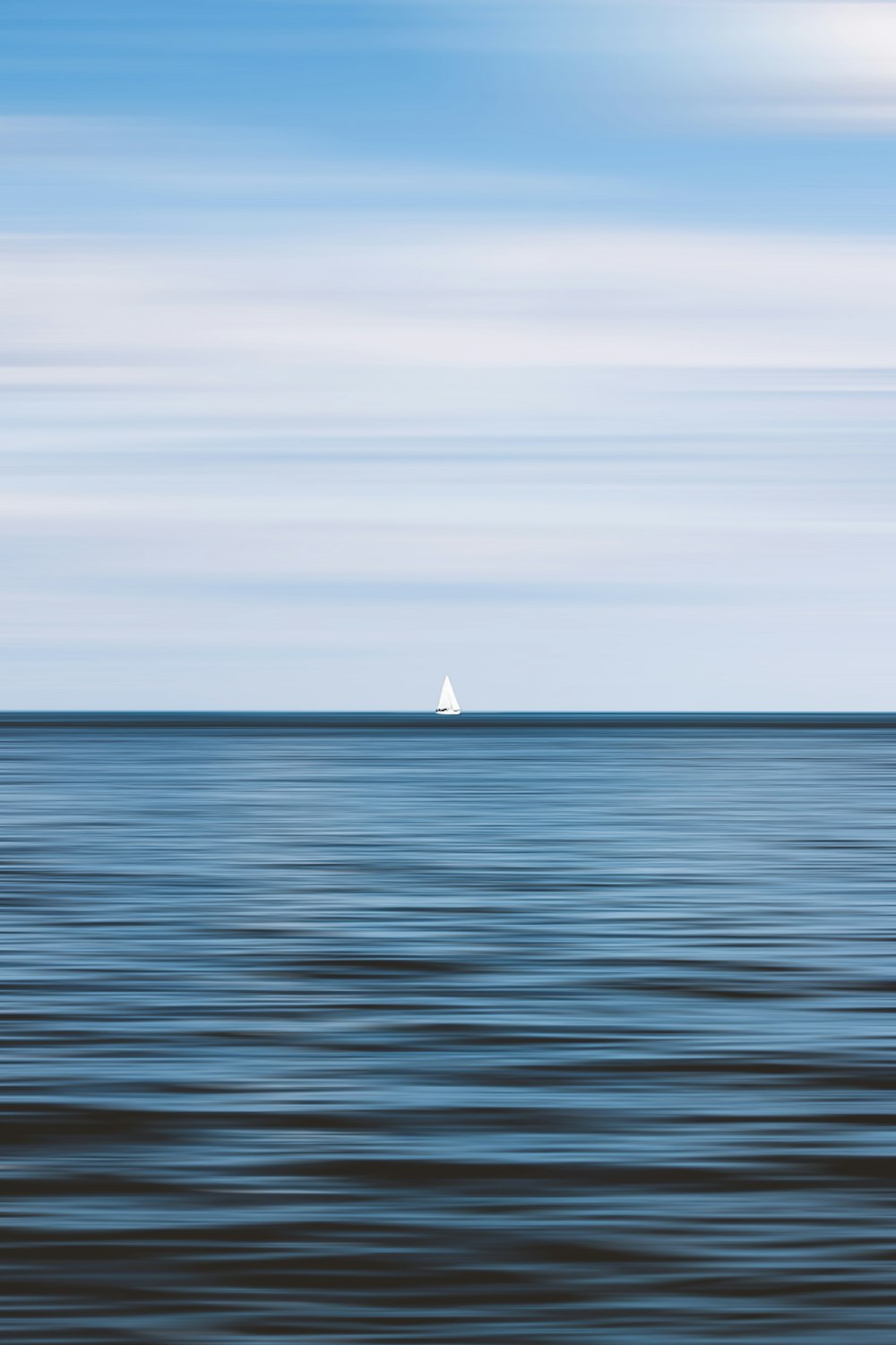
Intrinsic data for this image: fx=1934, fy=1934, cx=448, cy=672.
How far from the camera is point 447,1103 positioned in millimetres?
14547

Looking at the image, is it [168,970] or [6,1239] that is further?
[168,970]

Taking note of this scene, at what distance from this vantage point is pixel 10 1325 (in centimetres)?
932

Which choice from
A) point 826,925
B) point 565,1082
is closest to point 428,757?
point 826,925

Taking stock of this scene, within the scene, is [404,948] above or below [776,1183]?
above

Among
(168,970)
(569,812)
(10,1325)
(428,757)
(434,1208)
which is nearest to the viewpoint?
(10,1325)

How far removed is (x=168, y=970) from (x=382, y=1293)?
11702mm

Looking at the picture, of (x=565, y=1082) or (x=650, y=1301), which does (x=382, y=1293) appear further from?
(x=565, y=1082)

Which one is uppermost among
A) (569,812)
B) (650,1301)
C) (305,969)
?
(569,812)

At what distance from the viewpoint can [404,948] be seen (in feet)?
76.8

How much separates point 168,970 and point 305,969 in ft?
5.05

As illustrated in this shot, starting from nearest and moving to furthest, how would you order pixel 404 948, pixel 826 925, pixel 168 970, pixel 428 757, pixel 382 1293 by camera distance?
pixel 382 1293
pixel 168 970
pixel 404 948
pixel 826 925
pixel 428 757

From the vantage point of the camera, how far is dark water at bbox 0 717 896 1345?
992cm

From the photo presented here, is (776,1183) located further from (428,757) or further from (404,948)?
(428,757)

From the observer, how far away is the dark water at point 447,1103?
9.92m
